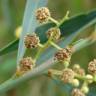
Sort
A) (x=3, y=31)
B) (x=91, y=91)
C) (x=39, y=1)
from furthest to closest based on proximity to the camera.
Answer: (x=3, y=31) → (x=39, y=1) → (x=91, y=91)

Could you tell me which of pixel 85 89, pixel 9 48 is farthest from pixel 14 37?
pixel 85 89

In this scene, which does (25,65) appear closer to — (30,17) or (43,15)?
(43,15)

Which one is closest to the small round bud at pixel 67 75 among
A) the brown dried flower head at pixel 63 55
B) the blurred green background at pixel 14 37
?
the brown dried flower head at pixel 63 55

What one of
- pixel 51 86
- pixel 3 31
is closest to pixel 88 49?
pixel 51 86

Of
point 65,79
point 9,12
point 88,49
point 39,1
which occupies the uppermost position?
point 9,12

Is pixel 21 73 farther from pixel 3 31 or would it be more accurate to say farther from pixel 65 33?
pixel 3 31

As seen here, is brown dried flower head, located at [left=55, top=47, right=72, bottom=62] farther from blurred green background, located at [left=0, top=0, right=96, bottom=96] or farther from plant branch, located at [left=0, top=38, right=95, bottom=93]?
blurred green background, located at [left=0, top=0, right=96, bottom=96]

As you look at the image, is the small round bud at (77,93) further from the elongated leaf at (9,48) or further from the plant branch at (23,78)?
the elongated leaf at (9,48)

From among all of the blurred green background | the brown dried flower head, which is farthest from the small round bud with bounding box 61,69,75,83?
the blurred green background
